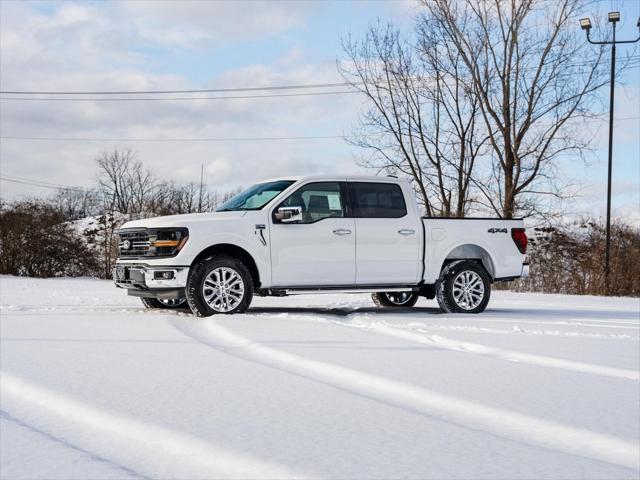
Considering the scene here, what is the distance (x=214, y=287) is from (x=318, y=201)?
1.90m

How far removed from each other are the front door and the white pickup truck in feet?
0.05

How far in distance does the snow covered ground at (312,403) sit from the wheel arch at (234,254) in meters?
1.63

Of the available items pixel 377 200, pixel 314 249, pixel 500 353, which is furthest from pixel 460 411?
pixel 377 200

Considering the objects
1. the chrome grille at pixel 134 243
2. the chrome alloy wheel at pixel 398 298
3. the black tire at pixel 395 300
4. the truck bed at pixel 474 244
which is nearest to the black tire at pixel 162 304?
the chrome grille at pixel 134 243

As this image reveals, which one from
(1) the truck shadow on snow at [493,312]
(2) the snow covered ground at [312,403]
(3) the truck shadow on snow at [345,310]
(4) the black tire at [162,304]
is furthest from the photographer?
(4) the black tire at [162,304]

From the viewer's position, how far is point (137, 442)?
337 cm

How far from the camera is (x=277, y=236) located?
1005 cm

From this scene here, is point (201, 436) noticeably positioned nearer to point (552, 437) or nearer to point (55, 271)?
point (552, 437)

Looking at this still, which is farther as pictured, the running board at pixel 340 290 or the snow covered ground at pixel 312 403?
the running board at pixel 340 290

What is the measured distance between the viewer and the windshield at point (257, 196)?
33.9 ft

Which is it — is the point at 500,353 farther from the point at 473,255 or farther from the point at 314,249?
the point at 473,255

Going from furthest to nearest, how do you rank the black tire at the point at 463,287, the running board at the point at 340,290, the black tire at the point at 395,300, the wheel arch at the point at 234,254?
the black tire at the point at 395,300 → the black tire at the point at 463,287 → the running board at the point at 340,290 → the wheel arch at the point at 234,254

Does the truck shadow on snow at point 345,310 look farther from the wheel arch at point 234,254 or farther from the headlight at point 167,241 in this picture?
the headlight at point 167,241

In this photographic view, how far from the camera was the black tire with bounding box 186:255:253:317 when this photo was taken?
31.5ft
